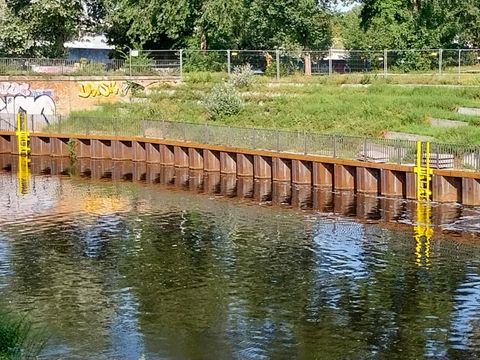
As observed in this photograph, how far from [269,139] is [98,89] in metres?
25.3

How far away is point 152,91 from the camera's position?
7400 cm

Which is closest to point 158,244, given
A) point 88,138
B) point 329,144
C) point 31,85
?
point 329,144

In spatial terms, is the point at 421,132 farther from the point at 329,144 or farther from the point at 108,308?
the point at 108,308

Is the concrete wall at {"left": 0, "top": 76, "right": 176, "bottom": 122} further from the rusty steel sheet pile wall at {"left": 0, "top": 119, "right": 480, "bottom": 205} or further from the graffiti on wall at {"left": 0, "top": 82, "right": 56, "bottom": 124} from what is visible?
the rusty steel sheet pile wall at {"left": 0, "top": 119, "right": 480, "bottom": 205}

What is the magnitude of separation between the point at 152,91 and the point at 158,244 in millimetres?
38724

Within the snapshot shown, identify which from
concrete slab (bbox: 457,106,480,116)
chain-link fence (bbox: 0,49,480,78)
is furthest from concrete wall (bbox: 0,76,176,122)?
concrete slab (bbox: 457,106,480,116)

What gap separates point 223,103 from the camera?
2530 inches

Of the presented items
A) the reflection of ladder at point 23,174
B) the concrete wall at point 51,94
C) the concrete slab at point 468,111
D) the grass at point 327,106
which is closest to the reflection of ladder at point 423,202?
the grass at point 327,106

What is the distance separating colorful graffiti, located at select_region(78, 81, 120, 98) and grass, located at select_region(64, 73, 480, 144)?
234 centimetres

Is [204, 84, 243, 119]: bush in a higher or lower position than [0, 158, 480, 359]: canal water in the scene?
higher

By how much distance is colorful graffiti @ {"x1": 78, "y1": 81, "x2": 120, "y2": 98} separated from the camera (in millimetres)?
73250

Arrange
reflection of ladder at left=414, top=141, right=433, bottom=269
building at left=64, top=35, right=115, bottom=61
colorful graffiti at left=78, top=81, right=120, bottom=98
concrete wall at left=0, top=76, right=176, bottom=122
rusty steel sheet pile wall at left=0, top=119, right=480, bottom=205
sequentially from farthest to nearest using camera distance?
building at left=64, top=35, right=115, bottom=61 → colorful graffiti at left=78, top=81, right=120, bottom=98 → concrete wall at left=0, top=76, right=176, bottom=122 → rusty steel sheet pile wall at left=0, top=119, right=480, bottom=205 → reflection of ladder at left=414, top=141, right=433, bottom=269

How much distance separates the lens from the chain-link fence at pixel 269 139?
43.1 m

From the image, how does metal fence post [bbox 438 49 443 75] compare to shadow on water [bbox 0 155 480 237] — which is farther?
metal fence post [bbox 438 49 443 75]
